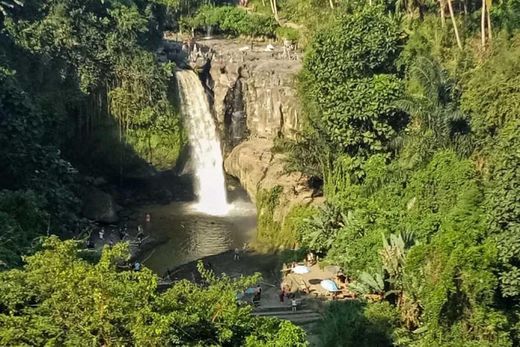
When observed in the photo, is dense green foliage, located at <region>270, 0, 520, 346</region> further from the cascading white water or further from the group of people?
the cascading white water

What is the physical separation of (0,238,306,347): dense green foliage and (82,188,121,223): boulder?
62.9ft

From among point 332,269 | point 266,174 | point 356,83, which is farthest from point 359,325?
point 266,174

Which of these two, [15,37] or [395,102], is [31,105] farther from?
[395,102]

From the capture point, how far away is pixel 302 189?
104ft

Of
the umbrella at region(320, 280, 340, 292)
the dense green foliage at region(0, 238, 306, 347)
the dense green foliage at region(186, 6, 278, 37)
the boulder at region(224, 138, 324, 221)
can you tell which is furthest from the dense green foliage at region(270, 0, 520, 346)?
the dense green foliage at region(186, 6, 278, 37)

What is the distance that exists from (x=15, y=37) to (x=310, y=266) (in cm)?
1816

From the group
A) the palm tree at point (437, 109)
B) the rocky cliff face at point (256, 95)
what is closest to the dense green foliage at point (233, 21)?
the rocky cliff face at point (256, 95)

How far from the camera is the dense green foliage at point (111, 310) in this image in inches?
462

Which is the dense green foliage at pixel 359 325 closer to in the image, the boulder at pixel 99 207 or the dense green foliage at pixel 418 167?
the dense green foliage at pixel 418 167

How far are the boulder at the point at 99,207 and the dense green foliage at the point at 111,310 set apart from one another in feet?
62.9

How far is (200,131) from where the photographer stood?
3862 centimetres

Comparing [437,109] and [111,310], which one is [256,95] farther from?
[111,310]

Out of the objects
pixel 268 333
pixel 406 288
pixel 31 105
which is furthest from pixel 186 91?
pixel 268 333

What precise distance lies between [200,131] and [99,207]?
26.9 feet
